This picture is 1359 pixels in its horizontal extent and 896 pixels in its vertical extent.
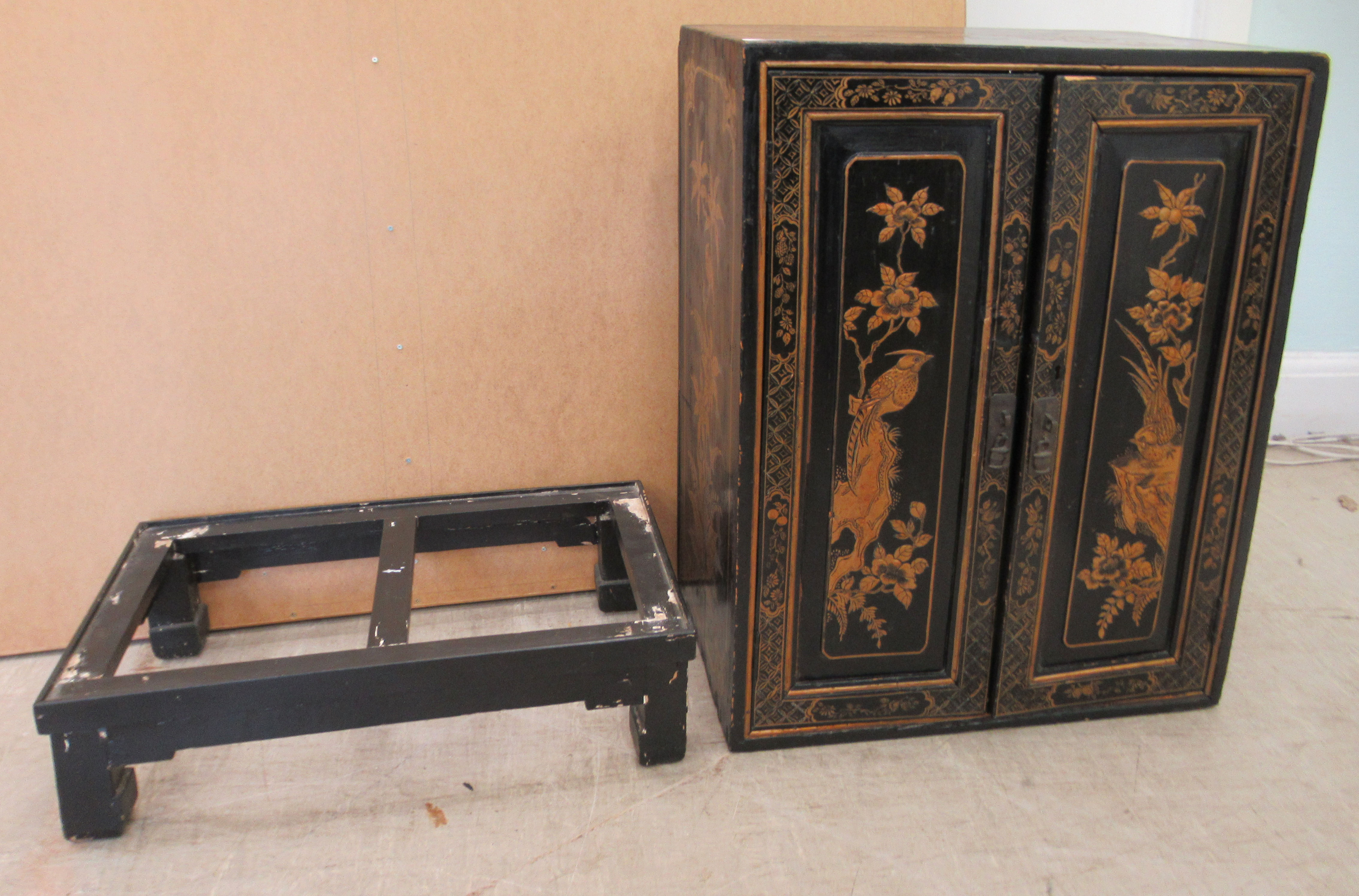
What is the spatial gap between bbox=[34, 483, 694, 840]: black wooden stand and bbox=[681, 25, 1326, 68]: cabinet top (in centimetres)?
88

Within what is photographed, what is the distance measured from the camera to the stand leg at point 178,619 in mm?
2010

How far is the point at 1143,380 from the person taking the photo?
1654mm

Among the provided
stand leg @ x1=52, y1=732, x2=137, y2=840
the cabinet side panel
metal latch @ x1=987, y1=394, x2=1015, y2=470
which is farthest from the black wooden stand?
metal latch @ x1=987, y1=394, x2=1015, y2=470

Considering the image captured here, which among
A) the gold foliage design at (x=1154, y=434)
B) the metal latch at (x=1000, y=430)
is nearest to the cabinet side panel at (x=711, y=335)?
the metal latch at (x=1000, y=430)

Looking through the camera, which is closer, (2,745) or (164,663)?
(2,745)

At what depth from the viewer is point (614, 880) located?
152cm

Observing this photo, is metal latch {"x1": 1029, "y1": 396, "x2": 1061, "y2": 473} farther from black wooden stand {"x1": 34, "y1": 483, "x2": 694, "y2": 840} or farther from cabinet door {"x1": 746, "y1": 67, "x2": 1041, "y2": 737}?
black wooden stand {"x1": 34, "y1": 483, "x2": 694, "y2": 840}

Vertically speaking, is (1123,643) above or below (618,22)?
below

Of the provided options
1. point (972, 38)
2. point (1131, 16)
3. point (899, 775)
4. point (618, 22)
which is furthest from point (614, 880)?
point (1131, 16)

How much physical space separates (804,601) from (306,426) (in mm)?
1018

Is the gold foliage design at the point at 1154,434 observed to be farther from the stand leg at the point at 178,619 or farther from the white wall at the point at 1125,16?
the stand leg at the point at 178,619

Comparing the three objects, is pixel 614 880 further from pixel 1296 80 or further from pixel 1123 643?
pixel 1296 80

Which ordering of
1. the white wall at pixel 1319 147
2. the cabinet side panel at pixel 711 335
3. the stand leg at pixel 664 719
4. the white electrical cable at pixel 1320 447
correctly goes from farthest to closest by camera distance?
the white electrical cable at pixel 1320 447
the white wall at pixel 1319 147
the stand leg at pixel 664 719
the cabinet side panel at pixel 711 335

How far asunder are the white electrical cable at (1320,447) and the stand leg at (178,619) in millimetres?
2680
